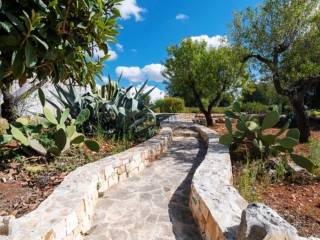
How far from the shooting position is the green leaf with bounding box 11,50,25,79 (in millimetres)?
2568

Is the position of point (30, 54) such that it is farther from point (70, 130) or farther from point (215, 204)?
point (70, 130)

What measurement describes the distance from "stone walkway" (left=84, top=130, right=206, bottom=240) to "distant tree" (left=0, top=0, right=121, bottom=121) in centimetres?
182

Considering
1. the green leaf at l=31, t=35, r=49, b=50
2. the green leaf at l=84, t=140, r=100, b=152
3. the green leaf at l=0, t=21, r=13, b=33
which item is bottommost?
the green leaf at l=84, t=140, r=100, b=152

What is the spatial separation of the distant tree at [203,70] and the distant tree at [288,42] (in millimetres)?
2851

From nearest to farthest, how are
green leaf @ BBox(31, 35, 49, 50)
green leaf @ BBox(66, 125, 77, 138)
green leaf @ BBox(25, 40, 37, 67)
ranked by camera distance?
green leaf @ BBox(25, 40, 37, 67) → green leaf @ BBox(31, 35, 49, 50) → green leaf @ BBox(66, 125, 77, 138)

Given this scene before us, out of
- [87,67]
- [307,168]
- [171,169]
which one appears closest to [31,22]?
[87,67]

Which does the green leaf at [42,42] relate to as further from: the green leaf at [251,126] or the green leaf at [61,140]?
the green leaf at [251,126]

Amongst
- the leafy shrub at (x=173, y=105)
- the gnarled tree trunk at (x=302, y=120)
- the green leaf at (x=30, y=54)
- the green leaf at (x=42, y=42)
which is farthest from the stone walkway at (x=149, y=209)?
the leafy shrub at (x=173, y=105)

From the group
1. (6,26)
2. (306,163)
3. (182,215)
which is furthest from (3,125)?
(306,163)

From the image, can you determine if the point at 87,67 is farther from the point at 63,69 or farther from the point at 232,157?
the point at 232,157

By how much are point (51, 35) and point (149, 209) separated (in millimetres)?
2452

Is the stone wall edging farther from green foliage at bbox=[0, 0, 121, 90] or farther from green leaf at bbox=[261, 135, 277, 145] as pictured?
green foliage at bbox=[0, 0, 121, 90]

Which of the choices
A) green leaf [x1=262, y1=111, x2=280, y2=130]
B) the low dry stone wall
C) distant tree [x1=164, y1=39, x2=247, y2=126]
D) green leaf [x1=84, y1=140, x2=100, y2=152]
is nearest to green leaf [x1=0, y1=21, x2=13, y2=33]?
the low dry stone wall

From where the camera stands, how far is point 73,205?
3.01m
